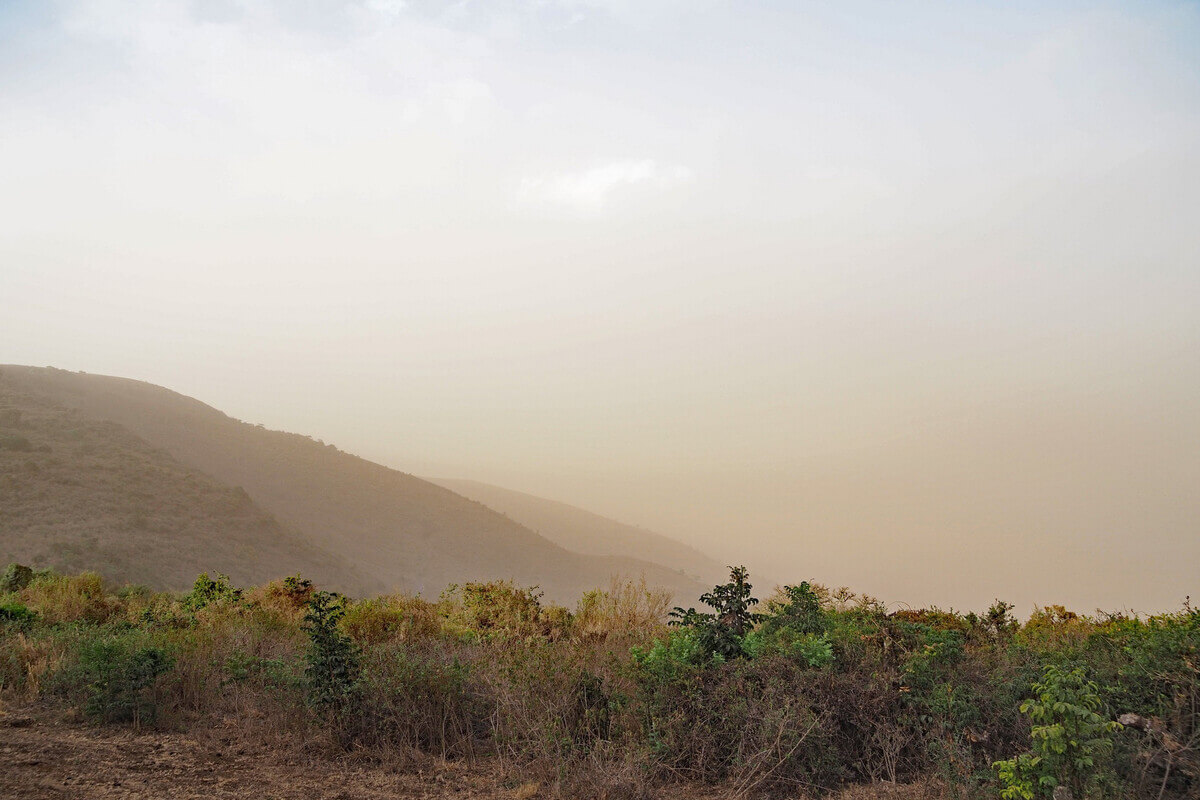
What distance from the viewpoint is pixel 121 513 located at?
4959 cm

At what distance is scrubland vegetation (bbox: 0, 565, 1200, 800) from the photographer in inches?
214

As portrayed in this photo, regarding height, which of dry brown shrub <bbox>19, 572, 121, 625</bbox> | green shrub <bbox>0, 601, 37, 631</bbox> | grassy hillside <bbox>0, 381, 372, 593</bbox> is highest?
green shrub <bbox>0, 601, 37, 631</bbox>

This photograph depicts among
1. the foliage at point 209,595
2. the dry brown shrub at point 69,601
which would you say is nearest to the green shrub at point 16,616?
the dry brown shrub at point 69,601

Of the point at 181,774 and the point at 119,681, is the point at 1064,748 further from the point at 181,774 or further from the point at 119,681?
the point at 119,681

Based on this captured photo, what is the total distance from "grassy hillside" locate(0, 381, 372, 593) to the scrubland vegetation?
3967cm

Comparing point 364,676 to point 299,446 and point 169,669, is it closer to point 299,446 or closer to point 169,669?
point 169,669

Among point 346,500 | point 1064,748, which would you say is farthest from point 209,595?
point 346,500

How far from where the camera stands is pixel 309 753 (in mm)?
7262

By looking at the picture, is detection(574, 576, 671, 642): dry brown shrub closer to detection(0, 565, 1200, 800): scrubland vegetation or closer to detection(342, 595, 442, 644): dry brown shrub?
detection(0, 565, 1200, 800): scrubland vegetation

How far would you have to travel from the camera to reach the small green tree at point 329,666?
7.69 metres

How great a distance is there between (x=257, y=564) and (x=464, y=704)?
51.9 metres

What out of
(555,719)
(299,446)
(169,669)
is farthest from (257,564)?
(555,719)

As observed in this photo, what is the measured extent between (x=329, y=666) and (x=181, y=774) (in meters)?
1.69

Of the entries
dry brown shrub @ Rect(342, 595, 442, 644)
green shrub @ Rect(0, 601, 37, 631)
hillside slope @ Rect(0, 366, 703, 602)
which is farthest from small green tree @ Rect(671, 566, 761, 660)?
hillside slope @ Rect(0, 366, 703, 602)
